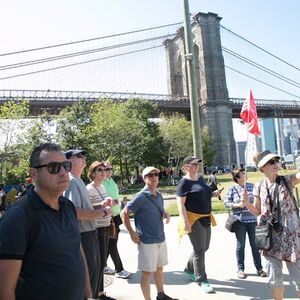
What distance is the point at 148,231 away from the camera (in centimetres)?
475

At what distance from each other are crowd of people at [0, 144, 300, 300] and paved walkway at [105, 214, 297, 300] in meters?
0.16

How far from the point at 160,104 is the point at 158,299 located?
5909 cm

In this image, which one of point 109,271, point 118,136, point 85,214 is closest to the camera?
point 85,214

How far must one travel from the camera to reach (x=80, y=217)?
3748 mm

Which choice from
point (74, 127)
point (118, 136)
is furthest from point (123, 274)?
point (74, 127)

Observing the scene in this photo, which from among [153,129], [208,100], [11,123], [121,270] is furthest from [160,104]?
[121,270]

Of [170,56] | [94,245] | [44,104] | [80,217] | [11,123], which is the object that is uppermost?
[170,56]

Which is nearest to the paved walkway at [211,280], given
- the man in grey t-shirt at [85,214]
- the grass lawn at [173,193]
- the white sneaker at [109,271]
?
the white sneaker at [109,271]

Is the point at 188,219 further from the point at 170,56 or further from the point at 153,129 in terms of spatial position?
the point at 170,56

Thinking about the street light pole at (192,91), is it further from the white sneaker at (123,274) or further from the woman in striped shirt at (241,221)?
the white sneaker at (123,274)

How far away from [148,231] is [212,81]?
216 feet

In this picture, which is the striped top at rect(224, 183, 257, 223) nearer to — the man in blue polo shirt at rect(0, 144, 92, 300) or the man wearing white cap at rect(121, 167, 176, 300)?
the man wearing white cap at rect(121, 167, 176, 300)

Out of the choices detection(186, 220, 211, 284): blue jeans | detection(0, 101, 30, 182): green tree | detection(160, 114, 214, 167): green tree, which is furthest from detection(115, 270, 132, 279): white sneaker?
detection(160, 114, 214, 167): green tree

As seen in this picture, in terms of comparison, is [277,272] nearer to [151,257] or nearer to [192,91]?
[151,257]
